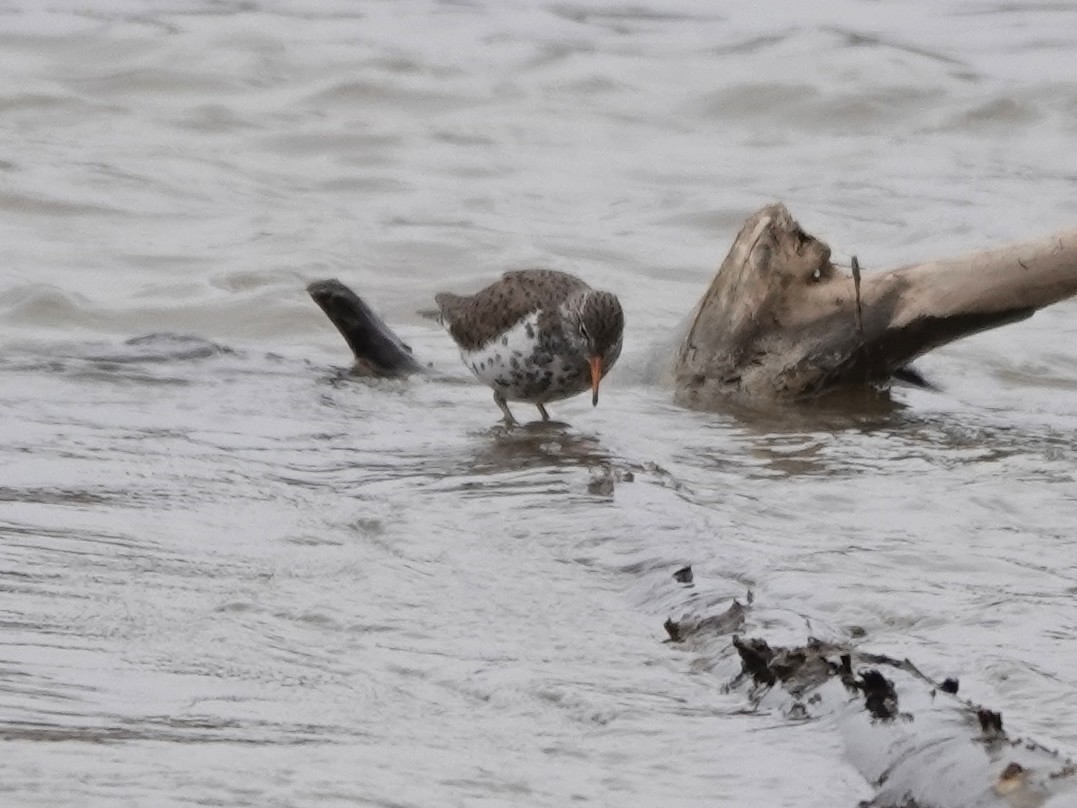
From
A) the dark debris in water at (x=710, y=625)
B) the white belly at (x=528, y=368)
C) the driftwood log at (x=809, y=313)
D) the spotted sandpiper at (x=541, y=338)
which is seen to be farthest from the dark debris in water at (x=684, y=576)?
the driftwood log at (x=809, y=313)

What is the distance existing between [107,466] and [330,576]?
154 cm

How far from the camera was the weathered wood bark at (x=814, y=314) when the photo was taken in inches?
309

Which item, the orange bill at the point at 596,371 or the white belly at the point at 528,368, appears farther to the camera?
the white belly at the point at 528,368

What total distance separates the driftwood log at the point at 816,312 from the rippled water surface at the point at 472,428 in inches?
8.7

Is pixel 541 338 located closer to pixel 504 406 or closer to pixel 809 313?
pixel 504 406

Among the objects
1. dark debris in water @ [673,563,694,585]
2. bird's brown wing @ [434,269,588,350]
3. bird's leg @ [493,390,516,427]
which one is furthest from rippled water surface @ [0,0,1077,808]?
bird's brown wing @ [434,269,588,350]

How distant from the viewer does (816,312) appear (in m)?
8.22

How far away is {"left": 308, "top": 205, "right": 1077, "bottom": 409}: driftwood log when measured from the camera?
25.6 feet

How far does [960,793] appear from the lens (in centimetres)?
353

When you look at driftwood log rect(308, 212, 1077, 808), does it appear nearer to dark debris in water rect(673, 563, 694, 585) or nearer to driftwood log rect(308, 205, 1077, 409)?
driftwood log rect(308, 205, 1077, 409)

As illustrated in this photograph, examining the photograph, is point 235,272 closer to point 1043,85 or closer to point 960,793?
point 1043,85

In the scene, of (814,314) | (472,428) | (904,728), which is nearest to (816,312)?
(814,314)

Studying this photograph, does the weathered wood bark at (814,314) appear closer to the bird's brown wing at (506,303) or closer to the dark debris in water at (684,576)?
the bird's brown wing at (506,303)

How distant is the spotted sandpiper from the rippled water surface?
225mm
